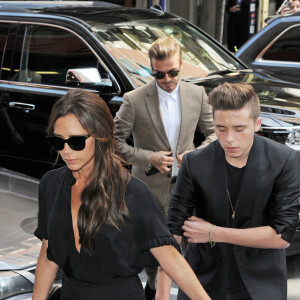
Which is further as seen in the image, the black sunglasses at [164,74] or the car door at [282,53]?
the car door at [282,53]

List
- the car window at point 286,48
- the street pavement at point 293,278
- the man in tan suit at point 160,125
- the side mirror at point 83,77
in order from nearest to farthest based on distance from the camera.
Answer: the man in tan suit at point 160,125 → the street pavement at point 293,278 → the side mirror at point 83,77 → the car window at point 286,48

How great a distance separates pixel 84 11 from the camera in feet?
24.6

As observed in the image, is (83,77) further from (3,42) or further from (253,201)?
(253,201)

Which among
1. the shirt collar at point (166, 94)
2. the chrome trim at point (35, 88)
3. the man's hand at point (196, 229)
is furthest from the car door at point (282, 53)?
the man's hand at point (196, 229)

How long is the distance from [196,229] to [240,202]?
0.70ft

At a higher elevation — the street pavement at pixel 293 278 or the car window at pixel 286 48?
the car window at pixel 286 48

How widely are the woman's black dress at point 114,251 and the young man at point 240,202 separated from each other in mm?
403

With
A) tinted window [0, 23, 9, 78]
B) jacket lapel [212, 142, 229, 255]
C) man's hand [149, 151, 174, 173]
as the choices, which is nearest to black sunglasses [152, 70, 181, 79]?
man's hand [149, 151, 174, 173]

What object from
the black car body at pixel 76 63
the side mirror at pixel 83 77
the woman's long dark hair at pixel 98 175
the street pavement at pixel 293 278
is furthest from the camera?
the black car body at pixel 76 63

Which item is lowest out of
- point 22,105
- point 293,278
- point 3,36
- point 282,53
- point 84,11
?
point 293,278

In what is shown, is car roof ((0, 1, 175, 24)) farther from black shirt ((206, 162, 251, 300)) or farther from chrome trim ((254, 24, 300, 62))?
black shirt ((206, 162, 251, 300))

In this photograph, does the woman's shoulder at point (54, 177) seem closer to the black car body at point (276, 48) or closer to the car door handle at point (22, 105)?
the car door handle at point (22, 105)

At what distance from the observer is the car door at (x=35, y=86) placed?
708 cm

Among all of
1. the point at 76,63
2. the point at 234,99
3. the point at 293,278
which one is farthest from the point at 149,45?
the point at 234,99
